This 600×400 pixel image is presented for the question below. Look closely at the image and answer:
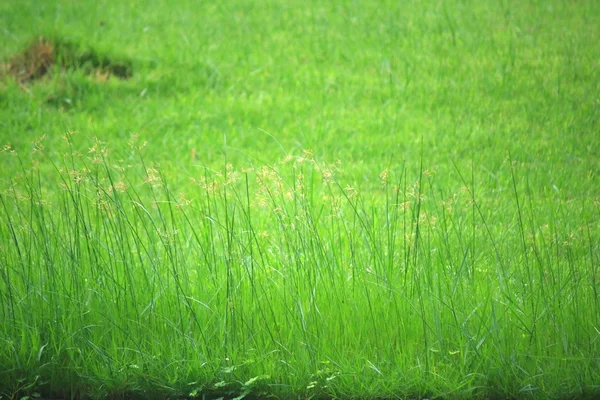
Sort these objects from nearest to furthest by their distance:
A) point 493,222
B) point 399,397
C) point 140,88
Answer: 1. point 399,397
2. point 493,222
3. point 140,88

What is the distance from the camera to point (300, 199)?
12.6 feet

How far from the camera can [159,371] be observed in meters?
3.44

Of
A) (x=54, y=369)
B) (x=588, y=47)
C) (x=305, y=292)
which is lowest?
(x=54, y=369)

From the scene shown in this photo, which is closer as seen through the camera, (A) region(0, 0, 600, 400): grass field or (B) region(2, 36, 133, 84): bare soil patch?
(A) region(0, 0, 600, 400): grass field

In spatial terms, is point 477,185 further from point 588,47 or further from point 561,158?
point 588,47

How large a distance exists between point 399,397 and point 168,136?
438cm

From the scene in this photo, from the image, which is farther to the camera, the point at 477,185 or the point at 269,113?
the point at 269,113

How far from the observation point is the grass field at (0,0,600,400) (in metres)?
3.46

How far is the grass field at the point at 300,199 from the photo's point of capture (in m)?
3.46

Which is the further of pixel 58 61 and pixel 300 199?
pixel 58 61

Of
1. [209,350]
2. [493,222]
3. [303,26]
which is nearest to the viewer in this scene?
[209,350]

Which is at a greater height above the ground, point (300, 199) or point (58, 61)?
point (300, 199)

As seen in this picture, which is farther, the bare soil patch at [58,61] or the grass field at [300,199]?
the bare soil patch at [58,61]

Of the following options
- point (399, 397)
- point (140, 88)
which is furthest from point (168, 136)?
point (399, 397)
